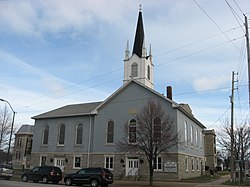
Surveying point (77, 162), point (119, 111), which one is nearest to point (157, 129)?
point (119, 111)

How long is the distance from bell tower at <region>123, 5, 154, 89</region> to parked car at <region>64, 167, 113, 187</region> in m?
24.8

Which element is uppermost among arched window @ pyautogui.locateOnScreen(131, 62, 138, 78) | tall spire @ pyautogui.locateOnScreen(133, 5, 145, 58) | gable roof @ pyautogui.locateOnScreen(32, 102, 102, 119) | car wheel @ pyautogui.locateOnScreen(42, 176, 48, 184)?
tall spire @ pyautogui.locateOnScreen(133, 5, 145, 58)

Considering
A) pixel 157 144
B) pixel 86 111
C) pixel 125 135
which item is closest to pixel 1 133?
pixel 86 111

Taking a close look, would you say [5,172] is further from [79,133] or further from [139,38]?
[139,38]

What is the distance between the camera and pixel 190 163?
38.9 metres

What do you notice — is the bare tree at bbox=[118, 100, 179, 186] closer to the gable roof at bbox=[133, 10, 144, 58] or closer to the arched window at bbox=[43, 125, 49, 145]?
the arched window at bbox=[43, 125, 49, 145]

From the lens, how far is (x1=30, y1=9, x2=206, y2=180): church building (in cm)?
3488

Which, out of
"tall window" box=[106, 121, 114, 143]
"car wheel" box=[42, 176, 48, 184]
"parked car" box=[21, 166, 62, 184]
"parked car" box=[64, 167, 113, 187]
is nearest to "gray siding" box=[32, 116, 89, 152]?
"tall window" box=[106, 121, 114, 143]

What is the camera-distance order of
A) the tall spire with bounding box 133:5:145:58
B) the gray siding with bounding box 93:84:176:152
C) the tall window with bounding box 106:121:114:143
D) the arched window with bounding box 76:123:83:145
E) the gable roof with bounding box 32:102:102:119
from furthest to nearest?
the tall spire with bounding box 133:5:145:58 < the gable roof with bounding box 32:102:102:119 < the arched window with bounding box 76:123:83:145 < the tall window with bounding box 106:121:114:143 < the gray siding with bounding box 93:84:176:152

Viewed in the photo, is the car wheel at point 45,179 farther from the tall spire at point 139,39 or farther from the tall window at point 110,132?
the tall spire at point 139,39

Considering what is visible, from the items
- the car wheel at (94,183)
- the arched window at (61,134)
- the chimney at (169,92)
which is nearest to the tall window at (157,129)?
the car wheel at (94,183)

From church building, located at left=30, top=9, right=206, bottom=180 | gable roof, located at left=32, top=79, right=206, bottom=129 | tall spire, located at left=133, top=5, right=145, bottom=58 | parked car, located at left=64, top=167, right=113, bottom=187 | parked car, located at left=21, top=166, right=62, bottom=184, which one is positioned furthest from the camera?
tall spire, located at left=133, top=5, right=145, bottom=58

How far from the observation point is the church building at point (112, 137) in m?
34.9

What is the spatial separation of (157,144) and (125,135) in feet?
31.4
